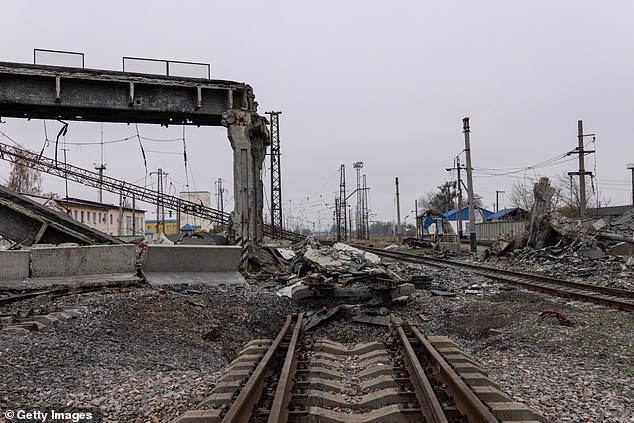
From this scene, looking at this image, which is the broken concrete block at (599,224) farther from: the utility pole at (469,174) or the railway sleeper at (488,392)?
the railway sleeper at (488,392)

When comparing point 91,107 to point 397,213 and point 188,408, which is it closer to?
point 188,408

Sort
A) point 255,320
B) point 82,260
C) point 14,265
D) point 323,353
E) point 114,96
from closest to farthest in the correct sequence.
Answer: point 323,353 → point 255,320 → point 14,265 → point 82,260 → point 114,96

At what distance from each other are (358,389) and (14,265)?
1020 centimetres

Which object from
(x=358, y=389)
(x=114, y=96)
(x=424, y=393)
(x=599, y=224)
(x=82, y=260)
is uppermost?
(x=114, y=96)

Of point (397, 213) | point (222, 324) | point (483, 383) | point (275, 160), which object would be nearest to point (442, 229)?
point (397, 213)

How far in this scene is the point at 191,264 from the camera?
13891 millimetres

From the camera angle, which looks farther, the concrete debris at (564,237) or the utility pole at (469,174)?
the utility pole at (469,174)

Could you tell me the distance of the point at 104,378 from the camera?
5230 mm

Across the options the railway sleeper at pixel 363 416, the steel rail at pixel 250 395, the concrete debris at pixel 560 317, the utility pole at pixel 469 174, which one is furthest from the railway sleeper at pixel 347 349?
the utility pole at pixel 469 174

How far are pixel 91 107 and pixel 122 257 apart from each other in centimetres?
727

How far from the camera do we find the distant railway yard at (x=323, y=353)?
4.37 meters

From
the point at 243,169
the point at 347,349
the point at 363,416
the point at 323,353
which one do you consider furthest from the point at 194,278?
the point at 363,416

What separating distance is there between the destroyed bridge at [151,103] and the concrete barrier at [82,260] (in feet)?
17.6

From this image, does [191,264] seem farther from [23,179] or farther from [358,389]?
[23,179]
